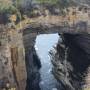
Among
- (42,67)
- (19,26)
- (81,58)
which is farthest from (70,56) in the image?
(19,26)

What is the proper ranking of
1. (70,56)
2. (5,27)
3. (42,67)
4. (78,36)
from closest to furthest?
(5,27), (78,36), (70,56), (42,67)

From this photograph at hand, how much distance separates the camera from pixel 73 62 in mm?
27531

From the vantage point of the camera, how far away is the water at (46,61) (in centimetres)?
2893

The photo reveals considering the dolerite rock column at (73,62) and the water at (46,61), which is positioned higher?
the dolerite rock column at (73,62)

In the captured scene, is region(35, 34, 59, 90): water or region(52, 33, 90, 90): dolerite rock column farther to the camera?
region(35, 34, 59, 90): water

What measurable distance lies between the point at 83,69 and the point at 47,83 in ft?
12.2

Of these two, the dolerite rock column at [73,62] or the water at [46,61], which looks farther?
the water at [46,61]

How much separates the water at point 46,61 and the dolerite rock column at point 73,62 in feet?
2.17

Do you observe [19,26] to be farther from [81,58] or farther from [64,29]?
[81,58]

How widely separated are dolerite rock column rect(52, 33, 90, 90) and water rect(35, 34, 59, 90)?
2.17ft

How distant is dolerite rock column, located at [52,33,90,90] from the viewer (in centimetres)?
2603

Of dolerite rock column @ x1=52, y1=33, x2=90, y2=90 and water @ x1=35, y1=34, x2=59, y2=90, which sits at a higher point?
dolerite rock column @ x1=52, y1=33, x2=90, y2=90

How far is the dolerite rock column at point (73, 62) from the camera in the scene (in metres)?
26.0

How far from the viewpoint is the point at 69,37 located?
91.9ft
